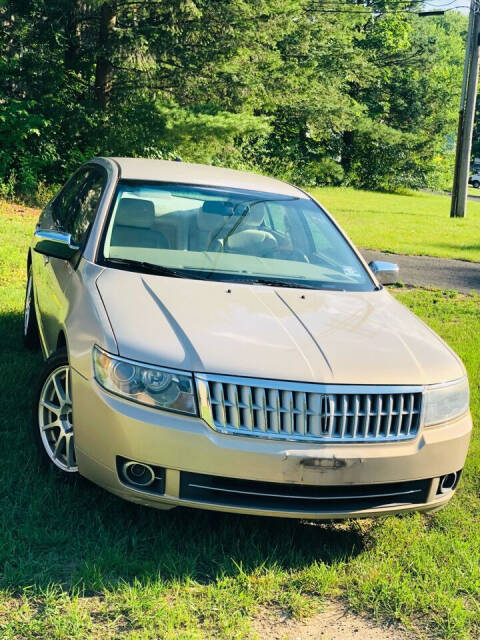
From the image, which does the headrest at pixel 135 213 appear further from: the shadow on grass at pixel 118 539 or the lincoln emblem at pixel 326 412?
the lincoln emblem at pixel 326 412

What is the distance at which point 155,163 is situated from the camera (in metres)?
5.71

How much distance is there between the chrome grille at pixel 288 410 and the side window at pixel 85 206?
1799mm

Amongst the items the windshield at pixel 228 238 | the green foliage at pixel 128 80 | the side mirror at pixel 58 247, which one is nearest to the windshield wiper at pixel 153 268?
the windshield at pixel 228 238

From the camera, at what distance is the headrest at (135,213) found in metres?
4.80

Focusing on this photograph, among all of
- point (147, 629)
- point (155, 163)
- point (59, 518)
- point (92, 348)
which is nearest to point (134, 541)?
point (59, 518)

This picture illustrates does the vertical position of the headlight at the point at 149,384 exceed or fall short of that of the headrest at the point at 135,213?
it falls short

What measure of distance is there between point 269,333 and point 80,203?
91.9 inches

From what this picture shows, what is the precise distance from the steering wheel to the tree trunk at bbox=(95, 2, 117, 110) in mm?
14838

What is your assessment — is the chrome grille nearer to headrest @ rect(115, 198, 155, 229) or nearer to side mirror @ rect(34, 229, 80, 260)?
side mirror @ rect(34, 229, 80, 260)

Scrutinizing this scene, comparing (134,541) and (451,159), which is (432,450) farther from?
(451,159)

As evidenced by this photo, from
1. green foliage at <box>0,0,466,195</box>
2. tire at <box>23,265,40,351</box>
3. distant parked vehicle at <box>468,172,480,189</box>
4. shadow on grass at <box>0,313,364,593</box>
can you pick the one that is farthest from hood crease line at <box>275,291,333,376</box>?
distant parked vehicle at <box>468,172,480,189</box>

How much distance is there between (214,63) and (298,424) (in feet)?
60.4

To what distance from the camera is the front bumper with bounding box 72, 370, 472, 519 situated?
321cm

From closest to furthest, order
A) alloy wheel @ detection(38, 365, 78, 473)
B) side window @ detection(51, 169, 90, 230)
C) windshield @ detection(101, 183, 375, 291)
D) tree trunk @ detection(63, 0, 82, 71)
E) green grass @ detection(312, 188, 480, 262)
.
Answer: alloy wheel @ detection(38, 365, 78, 473)
windshield @ detection(101, 183, 375, 291)
side window @ detection(51, 169, 90, 230)
green grass @ detection(312, 188, 480, 262)
tree trunk @ detection(63, 0, 82, 71)
